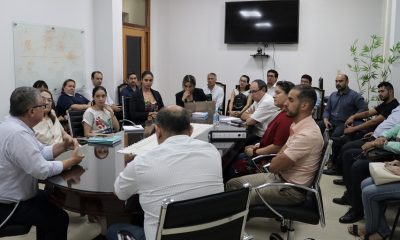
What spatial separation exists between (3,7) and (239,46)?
478 cm

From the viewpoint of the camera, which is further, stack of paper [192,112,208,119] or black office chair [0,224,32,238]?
stack of paper [192,112,208,119]

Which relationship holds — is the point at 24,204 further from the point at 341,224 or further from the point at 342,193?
the point at 342,193

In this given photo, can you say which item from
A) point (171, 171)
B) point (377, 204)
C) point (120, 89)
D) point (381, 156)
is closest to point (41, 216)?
point (171, 171)

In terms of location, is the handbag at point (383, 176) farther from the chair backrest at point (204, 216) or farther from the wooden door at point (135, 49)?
the wooden door at point (135, 49)

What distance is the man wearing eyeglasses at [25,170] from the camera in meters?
2.13

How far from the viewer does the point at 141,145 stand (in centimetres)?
287

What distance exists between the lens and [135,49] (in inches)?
308

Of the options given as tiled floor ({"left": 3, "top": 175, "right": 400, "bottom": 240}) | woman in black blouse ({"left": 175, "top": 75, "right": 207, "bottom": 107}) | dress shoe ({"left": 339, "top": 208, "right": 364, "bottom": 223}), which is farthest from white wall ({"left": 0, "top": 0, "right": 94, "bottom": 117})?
dress shoe ({"left": 339, "top": 208, "right": 364, "bottom": 223})

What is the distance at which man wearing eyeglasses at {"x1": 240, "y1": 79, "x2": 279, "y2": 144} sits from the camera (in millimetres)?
3934

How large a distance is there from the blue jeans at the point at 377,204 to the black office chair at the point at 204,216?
1.50 m

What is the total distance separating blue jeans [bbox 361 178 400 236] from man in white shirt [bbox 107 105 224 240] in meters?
1.52

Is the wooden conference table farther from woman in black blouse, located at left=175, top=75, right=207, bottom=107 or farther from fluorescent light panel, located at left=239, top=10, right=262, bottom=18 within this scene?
fluorescent light panel, located at left=239, top=10, right=262, bottom=18

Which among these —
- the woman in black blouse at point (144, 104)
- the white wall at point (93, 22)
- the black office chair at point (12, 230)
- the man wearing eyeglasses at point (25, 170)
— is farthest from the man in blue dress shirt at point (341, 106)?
the black office chair at point (12, 230)

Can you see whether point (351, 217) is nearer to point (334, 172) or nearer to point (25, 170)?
point (334, 172)
